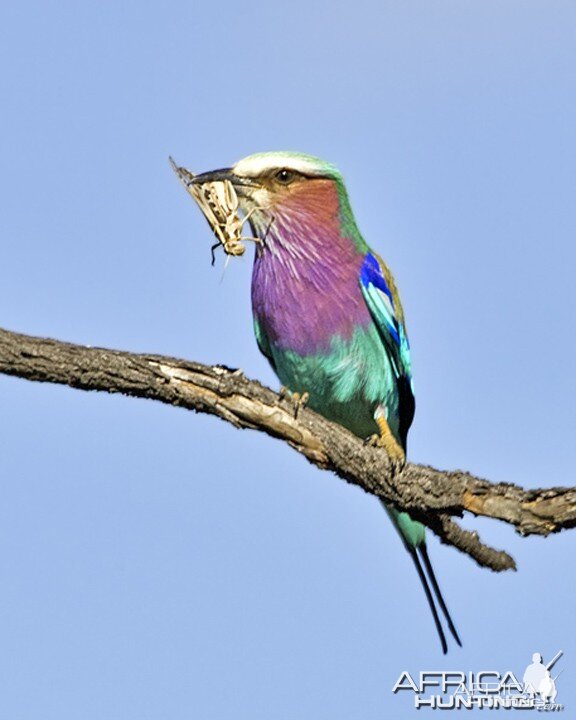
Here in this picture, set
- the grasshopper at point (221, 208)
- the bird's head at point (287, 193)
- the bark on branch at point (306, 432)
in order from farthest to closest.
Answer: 1. the bird's head at point (287, 193)
2. the grasshopper at point (221, 208)
3. the bark on branch at point (306, 432)

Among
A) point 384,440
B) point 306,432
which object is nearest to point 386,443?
point 384,440

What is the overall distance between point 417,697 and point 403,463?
1280mm

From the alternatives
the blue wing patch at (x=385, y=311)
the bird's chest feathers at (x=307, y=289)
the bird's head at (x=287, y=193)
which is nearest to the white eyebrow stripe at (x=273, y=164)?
the bird's head at (x=287, y=193)

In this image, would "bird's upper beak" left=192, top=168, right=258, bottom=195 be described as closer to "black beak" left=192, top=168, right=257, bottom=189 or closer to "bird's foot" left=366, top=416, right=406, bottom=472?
"black beak" left=192, top=168, right=257, bottom=189

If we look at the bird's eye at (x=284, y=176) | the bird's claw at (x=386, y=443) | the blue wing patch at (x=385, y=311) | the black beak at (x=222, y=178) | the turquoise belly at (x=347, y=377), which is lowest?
the bird's claw at (x=386, y=443)

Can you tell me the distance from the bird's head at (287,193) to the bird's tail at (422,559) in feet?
5.11

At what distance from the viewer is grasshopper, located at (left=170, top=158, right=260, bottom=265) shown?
5992 millimetres

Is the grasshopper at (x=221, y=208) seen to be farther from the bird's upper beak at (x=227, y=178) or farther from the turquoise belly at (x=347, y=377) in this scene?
the turquoise belly at (x=347, y=377)

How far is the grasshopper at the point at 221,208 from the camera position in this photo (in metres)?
5.99

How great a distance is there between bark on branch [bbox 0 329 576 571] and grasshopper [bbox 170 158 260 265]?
1.06 m

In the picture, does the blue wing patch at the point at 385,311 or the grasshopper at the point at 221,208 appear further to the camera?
the blue wing patch at the point at 385,311

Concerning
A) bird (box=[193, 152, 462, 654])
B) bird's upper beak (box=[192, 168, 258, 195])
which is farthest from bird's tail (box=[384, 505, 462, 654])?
bird's upper beak (box=[192, 168, 258, 195])

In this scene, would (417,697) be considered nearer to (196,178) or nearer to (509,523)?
(509,523)

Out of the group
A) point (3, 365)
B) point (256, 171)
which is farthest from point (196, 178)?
point (3, 365)
